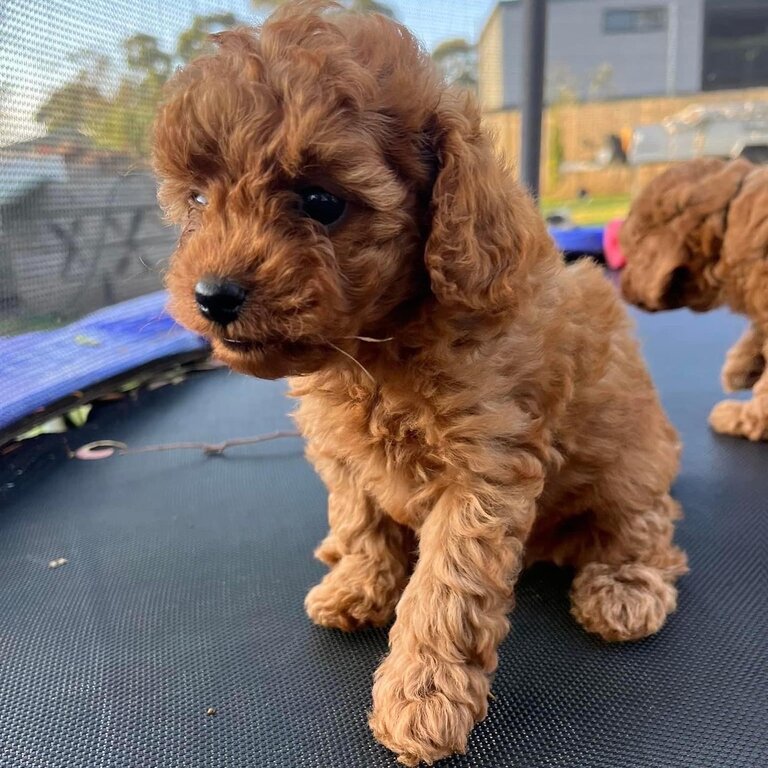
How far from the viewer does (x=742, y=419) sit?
10.7 feet

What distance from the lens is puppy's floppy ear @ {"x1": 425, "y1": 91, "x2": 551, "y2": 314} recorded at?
4.88 feet

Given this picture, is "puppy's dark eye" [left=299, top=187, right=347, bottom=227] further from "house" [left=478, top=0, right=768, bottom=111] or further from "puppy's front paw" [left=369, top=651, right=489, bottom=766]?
"house" [left=478, top=0, right=768, bottom=111]

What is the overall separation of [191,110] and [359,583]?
1.28 meters

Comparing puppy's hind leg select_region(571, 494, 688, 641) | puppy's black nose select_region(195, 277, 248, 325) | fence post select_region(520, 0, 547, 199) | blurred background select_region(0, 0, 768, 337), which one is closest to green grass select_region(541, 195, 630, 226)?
blurred background select_region(0, 0, 768, 337)

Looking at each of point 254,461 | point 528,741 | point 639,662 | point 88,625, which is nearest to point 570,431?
point 639,662

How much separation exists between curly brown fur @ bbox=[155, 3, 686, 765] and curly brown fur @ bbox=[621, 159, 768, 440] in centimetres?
156

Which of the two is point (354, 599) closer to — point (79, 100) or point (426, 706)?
point (426, 706)

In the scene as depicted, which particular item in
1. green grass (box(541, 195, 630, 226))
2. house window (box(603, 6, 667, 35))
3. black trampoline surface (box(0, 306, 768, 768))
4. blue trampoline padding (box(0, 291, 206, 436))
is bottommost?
black trampoline surface (box(0, 306, 768, 768))

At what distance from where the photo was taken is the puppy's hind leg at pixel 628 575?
1.94 meters

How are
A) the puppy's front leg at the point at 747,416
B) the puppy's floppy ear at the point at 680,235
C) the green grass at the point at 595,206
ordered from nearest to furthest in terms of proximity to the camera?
the puppy's front leg at the point at 747,416 → the puppy's floppy ear at the point at 680,235 → the green grass at the point at 595,206

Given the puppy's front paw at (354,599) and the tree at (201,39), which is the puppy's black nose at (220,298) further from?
the puppy's front paw at (354,599)

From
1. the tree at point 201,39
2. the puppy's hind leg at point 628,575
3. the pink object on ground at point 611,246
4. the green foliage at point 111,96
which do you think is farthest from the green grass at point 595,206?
the puppy's hind leg at point 628,575

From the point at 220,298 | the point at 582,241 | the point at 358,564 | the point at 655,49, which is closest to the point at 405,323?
the point at 220,298

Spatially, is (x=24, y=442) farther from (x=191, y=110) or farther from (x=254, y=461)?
(x=191, y=110)
